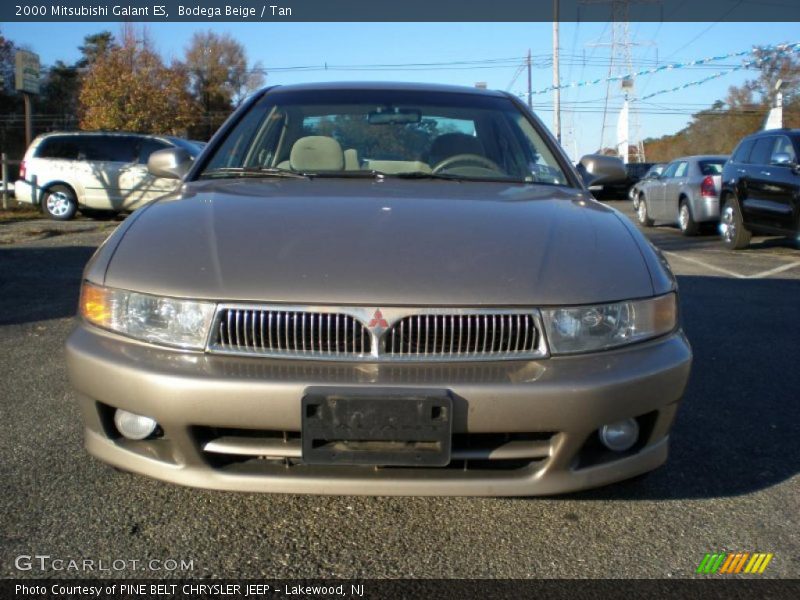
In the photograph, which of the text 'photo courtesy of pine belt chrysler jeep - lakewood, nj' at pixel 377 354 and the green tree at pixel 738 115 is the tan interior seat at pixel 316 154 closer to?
the text 'photo courtesy of pine belt chrysler jeep - lakewood, nj' at pixel 377 354

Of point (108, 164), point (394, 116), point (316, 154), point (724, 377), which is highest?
point (394, 116)

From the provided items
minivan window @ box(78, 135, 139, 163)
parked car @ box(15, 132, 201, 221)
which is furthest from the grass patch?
minivan window @ box(78, 135, 139, 163)

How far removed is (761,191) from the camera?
10609 mm

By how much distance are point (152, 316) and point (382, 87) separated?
6.82ft

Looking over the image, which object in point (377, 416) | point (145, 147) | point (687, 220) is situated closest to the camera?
point (377, 416)

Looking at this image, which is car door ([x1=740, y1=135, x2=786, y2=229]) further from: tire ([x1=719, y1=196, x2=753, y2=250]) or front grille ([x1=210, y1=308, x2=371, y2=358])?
front grille ([x1=210, y1=308, x2=371, y2=358])

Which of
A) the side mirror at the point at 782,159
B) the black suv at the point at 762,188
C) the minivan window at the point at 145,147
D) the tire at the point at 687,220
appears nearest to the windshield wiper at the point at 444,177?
the black suv at the point at 762,188

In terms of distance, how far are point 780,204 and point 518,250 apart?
29.7 feet

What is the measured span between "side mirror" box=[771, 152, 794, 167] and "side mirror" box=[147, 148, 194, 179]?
8.72m

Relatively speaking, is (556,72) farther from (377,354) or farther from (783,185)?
(377,354)

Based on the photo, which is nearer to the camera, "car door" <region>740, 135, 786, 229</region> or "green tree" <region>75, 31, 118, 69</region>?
"car door" <region>740, 135, 786, 229</region>

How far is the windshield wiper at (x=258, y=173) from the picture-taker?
3.25 meters

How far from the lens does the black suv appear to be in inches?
392

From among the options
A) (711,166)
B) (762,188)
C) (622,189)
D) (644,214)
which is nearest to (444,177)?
(762,188)
